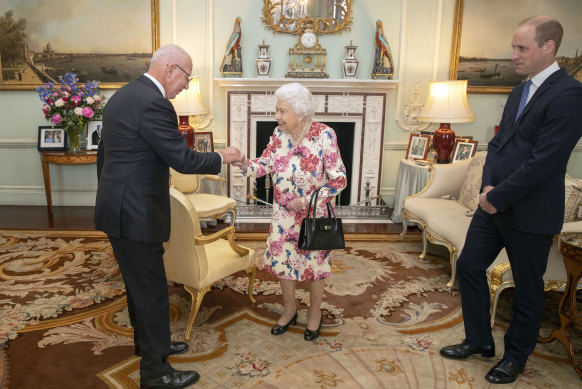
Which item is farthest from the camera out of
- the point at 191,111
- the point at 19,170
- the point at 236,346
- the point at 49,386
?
the point at 19,170

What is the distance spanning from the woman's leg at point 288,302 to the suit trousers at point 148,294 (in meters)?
0.85

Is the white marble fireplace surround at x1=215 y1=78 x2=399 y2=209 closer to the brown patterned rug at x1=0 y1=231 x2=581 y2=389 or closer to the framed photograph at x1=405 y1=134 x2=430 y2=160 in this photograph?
the framed photograph at x1=405 y1=134 x2=430 y2=160

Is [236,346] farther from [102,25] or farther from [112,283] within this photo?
[102,25]

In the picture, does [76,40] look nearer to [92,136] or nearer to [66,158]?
[92,136]

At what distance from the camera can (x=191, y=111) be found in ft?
16.8

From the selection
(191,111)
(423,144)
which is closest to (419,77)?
(423,144)

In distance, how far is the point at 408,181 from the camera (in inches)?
210

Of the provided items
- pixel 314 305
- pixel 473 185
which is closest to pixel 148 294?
pixel 314 305

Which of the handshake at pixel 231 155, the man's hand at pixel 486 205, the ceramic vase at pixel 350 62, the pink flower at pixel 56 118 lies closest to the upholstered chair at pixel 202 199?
the pink flower at pixel 56 118

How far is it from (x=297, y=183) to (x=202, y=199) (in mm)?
2233

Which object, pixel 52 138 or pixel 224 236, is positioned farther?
pixel 52 138

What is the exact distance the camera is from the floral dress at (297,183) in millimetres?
2658

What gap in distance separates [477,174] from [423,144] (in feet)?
4.76

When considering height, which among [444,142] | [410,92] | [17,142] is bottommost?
[17,142]
